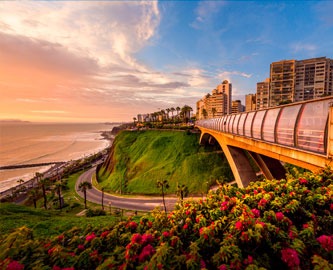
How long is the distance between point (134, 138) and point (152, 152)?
734 inches

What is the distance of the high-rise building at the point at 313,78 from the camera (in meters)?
92.1

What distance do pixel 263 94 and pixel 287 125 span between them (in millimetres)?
122976

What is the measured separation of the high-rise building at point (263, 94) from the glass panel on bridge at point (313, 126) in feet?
377

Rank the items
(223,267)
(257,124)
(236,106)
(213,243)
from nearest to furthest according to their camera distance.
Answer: (223,267) < (213,243) < (257,124) < (236,106)

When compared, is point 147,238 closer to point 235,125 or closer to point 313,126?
point 313,126

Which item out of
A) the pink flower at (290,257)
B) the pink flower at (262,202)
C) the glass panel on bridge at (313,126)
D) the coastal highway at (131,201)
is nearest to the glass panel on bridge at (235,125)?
the glass panel on bridge at (313,126)

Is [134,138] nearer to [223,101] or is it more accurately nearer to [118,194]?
[118,194]

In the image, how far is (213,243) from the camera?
4.96 m

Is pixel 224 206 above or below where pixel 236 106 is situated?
below

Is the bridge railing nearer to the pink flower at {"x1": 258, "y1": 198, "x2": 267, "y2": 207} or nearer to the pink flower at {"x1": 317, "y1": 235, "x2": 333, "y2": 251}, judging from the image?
the pink flower at {"x1": 258, "y1": 198, "x2": 267, "y2": 207}

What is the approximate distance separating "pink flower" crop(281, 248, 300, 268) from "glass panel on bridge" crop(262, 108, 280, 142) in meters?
8.18

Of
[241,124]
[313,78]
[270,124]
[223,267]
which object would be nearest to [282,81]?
[313,78]

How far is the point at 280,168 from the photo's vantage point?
17.4 metres

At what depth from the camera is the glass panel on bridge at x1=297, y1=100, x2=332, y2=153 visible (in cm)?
740
